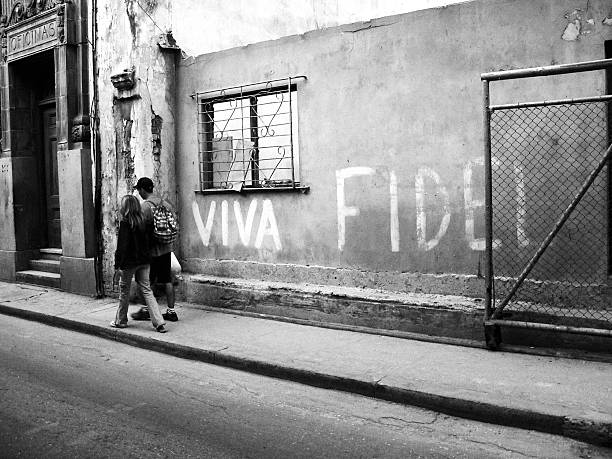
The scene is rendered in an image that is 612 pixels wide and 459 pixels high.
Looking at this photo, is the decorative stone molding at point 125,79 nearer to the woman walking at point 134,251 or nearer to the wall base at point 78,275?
the woman walking at point 134,251

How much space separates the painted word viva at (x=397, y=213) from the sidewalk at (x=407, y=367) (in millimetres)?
1182

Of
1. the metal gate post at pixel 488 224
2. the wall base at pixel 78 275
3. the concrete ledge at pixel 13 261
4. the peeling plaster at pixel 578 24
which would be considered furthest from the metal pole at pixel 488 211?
the concrete ledge at pixel 13 261

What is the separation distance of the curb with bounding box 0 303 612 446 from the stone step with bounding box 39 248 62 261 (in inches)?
194

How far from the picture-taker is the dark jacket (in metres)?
7.55

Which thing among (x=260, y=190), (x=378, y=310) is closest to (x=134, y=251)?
(x=260, y=190)

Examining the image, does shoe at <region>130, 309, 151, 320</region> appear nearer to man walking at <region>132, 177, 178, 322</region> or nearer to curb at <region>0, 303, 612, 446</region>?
man walking at <region>132, 177, 178, 322</region>

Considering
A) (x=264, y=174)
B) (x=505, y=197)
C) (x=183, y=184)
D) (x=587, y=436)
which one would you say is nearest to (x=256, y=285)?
(x=264, y=174)

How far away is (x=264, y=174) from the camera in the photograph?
8.75m

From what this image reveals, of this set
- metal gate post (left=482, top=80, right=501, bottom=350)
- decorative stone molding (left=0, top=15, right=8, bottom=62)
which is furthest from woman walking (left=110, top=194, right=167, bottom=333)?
decorative stone molding (left=0, top=15, right=8, bottom=62)

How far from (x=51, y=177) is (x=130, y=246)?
5.74 m

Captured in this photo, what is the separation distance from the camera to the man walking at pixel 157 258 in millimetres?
7840

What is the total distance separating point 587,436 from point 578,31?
13.0 ft

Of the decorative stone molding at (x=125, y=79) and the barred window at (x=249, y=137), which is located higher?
the decorative stone molding at (x=125, y=79)

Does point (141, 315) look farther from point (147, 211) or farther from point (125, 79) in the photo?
point (125, 79)
